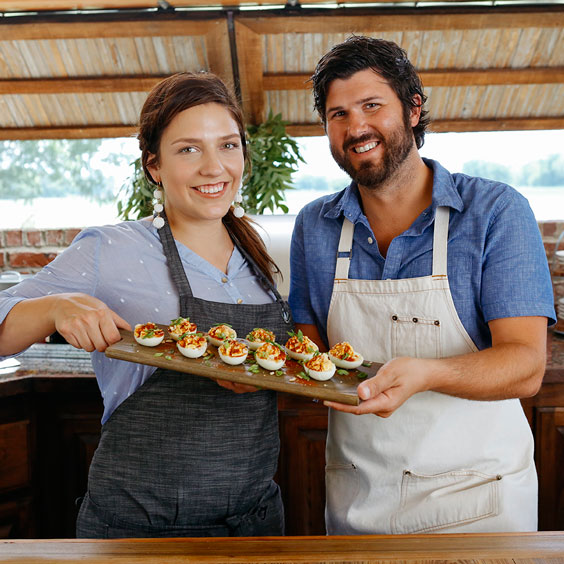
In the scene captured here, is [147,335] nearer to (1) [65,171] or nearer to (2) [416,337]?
(2) [416,337]

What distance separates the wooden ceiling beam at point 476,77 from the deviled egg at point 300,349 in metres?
2.38

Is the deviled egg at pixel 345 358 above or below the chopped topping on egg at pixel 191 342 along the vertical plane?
below

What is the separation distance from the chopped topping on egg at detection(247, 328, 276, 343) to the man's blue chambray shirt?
276mm

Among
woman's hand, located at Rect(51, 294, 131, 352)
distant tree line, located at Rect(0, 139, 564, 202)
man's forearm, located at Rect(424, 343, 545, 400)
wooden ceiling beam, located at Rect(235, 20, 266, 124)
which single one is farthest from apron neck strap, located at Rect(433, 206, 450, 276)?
distant tree line, located at Rect(0, 139, 564, 202)

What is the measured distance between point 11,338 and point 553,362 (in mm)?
2023

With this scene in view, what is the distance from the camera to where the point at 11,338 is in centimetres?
139

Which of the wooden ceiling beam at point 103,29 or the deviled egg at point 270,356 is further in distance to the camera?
the wooden ceiling beam at point 103,29

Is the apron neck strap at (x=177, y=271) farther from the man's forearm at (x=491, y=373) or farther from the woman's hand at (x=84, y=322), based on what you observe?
the man's forearm at (x=491, y=373)

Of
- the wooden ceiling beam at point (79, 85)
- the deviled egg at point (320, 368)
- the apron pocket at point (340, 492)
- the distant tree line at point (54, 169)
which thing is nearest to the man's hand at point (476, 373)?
the deviled egg at point (320, 368)

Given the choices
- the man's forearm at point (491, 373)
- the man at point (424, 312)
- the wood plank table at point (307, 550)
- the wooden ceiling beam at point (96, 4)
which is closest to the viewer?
the wood plank table at point (307, 550)

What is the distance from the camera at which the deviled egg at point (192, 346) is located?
1.43m

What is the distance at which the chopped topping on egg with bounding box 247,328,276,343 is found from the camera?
155 centimetres

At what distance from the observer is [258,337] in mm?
1558

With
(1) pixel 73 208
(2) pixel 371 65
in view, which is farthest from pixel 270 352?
(1) pixel 73 208
